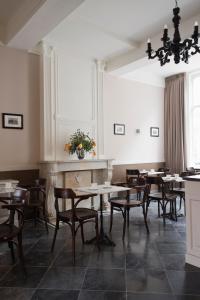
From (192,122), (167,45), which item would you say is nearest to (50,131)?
(167,45)

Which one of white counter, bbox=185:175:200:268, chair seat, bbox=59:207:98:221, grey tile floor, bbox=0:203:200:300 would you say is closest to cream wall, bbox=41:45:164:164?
chair seat, bbox=59:207:98:221

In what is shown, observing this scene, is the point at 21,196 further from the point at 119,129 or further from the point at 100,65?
the point at 119,129

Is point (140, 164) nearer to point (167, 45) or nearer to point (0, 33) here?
point (167, 45)

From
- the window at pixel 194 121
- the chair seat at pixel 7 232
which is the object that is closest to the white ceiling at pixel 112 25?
the window at pixel 194 121

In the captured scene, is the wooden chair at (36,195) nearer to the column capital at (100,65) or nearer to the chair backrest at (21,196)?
the chair backrest at (21,196)

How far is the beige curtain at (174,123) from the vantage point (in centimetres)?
754

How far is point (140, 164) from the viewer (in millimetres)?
7371

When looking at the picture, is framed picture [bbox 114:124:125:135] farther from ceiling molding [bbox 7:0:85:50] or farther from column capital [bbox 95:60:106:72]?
ceiling molding [bbox 7:0:85:50]

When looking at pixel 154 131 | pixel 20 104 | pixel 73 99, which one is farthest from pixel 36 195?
pixel 154 131

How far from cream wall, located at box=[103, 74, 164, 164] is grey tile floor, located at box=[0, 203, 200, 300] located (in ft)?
10.5

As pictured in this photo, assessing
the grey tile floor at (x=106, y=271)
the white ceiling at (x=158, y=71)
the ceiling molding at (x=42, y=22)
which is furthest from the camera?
the white ceiling at (x=158, y=71)

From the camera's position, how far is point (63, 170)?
505 cm

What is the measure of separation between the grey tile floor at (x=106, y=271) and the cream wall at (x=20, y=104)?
1.62 meters

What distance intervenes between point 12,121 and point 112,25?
2618 millimetres
